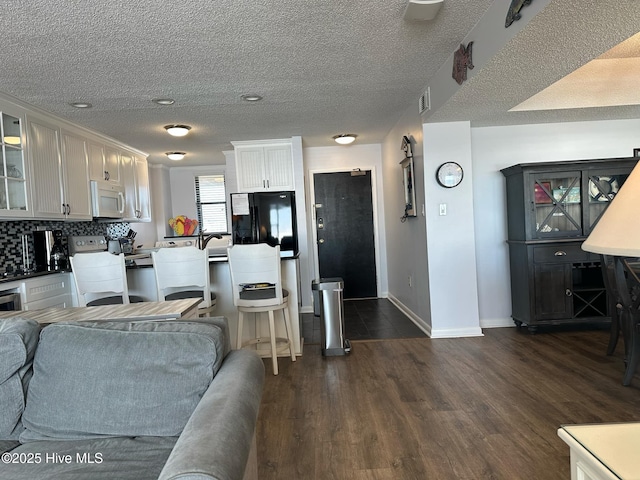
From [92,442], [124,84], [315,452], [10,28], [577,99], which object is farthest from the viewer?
[577,99]

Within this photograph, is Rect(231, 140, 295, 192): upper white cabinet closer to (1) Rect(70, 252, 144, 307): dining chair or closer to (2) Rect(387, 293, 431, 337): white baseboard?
(2) Rect(387, 293, 431, 337): white baseboard

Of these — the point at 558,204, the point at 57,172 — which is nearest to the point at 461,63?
the point at 558,204

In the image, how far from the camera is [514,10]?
1.98 m

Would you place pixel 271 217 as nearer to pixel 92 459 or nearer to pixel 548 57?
pixel 548 57

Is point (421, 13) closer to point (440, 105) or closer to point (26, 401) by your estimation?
point (440, 105)

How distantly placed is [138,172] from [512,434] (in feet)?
17.4

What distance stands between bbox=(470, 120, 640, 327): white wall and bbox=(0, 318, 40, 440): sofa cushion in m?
3.88

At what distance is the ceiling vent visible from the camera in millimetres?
3454

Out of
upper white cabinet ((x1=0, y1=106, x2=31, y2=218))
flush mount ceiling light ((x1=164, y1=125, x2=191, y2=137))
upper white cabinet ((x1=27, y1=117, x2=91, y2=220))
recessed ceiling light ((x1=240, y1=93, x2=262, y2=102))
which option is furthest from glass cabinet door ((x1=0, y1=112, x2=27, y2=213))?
recessed ceiling light ((x1=240, y1=93, x2=262, y2=102))

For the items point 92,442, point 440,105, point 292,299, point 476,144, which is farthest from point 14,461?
point 476,144

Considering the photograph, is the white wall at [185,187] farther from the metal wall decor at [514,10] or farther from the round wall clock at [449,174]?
the metal wall decor at [514,10]

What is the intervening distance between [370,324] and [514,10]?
11.0 ft

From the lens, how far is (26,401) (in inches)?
54.6

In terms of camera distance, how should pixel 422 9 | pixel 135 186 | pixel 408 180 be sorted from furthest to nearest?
1. pixel 135 186
2. pixel 408 180
3. pixel 422 9
